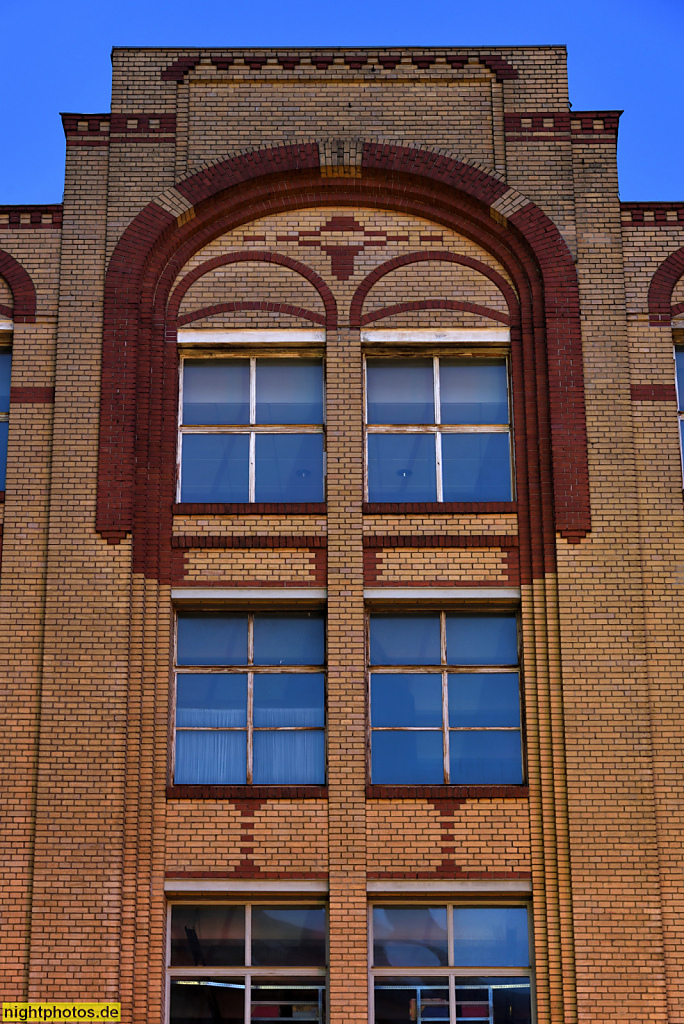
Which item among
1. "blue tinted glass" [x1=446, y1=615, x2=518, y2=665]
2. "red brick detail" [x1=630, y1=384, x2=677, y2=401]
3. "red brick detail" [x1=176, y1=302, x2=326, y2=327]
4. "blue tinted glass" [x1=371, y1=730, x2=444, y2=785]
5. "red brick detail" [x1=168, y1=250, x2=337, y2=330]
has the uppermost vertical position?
"red brick detail" [x1=168, y1=250, x2=337, y2=330]

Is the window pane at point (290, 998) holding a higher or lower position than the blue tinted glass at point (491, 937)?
lower

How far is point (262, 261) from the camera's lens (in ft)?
55.5

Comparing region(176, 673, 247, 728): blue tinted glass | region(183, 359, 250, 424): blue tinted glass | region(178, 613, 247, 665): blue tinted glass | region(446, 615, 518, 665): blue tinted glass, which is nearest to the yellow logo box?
region(176, 673, 247, 728): blue tinted glass

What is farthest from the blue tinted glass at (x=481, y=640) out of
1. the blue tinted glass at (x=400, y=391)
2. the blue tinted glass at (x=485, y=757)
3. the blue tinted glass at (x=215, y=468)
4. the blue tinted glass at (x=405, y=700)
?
the blue tinted glass at (x=215, y=468)

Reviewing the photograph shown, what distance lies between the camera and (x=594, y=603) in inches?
601

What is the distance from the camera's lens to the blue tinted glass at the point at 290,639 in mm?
15703

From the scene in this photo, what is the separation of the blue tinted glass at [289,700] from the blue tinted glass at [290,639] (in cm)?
18

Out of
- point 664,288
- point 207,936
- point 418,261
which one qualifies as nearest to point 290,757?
point 207,936

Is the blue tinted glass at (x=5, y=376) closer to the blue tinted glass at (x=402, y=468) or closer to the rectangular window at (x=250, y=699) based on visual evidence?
Result: the rectangular window at (x=250, y=699)

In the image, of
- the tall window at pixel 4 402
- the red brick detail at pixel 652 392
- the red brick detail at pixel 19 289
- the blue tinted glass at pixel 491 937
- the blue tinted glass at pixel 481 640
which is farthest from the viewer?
the red brick detail at pixel 19 289

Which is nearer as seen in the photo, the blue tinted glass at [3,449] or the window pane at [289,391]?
the blue tinted glass at [3,449]

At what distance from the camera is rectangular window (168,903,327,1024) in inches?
570

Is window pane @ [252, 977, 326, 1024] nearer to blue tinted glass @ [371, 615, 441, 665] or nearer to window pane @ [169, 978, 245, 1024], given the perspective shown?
window pane @ [169, 978, 245, 1024]

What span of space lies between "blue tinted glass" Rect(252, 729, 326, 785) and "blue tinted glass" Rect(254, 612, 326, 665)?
0.81 m
